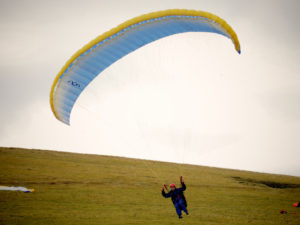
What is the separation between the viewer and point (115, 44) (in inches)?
386

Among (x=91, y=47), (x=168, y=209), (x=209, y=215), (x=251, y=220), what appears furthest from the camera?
(x=168, y=209)

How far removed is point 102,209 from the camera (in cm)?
1661

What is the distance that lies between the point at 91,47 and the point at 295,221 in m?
14.6

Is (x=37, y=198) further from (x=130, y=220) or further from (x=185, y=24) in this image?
(x=185, y=24)

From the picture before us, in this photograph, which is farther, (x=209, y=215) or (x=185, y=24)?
(x=209, y=215)

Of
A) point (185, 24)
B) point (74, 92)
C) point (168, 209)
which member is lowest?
point (168, 209)

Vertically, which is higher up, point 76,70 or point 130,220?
point 76,70

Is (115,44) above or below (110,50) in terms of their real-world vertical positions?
above

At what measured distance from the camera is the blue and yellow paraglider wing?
31.2ft

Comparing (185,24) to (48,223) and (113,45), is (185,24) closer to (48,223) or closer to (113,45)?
(113,45)

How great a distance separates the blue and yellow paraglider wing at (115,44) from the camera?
31.2ft

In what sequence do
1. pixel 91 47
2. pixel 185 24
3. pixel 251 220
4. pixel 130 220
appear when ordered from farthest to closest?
pixel 251 220
pixel 130 220
pixel 185 24
pixel 91 47

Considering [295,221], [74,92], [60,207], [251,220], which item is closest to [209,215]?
[251,220]

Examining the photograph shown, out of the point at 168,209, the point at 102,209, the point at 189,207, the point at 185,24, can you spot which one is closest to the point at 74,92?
the point at 185,24
